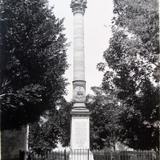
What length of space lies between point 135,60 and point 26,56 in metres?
6.87

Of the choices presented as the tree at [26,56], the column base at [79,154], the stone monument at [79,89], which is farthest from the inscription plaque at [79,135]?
the tree at [26,56]

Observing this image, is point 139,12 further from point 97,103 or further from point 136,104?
point 97,103

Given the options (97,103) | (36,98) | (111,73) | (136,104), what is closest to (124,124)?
(136,104)

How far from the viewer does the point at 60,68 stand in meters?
21.2

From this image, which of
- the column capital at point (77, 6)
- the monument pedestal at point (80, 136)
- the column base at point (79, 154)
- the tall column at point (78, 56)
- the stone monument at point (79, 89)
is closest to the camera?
the column base at point (79, 154)

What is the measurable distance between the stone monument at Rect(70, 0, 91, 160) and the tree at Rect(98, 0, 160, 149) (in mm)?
2835

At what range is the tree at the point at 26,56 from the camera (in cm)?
1731

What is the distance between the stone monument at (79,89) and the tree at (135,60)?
283 cm

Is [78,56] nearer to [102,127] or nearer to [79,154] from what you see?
[79,154]

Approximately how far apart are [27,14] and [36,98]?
4.75 meters

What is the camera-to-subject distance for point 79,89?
1892cm

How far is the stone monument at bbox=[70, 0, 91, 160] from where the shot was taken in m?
17.5

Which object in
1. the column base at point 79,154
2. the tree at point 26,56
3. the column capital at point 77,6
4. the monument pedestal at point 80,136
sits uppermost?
the column capital at point 77,6

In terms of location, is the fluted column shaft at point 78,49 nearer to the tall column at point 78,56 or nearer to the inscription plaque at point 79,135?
the tall column at point 78,56
